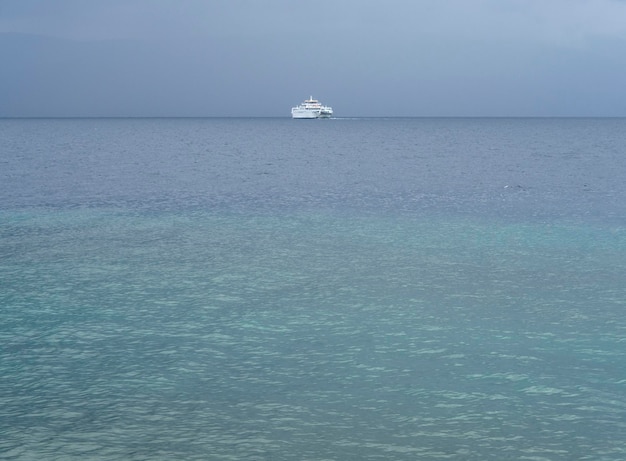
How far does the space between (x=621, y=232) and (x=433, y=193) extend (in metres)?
18.4

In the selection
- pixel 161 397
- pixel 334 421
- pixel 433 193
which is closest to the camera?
pixel 334 421

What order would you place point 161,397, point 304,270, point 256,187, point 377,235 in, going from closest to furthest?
1. point 161,397
2. point 304,270
3. point 377,235
4. point 256,187

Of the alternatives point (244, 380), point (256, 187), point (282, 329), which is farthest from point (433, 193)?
point (244, 380)

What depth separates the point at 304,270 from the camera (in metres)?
25.8

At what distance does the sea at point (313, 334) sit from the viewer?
12.9 metres

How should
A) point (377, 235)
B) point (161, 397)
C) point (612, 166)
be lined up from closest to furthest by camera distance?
point (161, 397) → point (377, 235) → point (612, 166)

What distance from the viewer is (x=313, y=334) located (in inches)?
731

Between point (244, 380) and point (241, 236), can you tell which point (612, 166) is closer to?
point (241, 236)

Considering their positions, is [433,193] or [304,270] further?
[433,193]

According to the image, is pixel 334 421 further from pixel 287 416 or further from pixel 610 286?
pixel 610 286

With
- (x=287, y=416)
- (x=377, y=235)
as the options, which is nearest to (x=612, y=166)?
(x=377, y=235)

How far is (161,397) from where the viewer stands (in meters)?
14.5

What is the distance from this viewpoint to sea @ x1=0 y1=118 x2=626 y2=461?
12.9m

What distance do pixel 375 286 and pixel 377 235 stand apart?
9.67m
